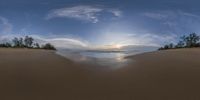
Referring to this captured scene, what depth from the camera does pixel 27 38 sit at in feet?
247

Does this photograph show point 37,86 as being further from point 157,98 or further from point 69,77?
point 157,98

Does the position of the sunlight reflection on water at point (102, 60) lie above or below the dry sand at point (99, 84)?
A: above

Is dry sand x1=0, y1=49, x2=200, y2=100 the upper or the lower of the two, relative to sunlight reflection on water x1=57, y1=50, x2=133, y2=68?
lower

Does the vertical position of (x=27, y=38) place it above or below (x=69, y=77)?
above

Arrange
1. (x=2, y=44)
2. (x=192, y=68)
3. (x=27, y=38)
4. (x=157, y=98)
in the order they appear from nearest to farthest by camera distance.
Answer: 1. (x=157, y=98)
2. (x=192, y=68)
3. (x=2, y=44)
4. (x=27, y=38)

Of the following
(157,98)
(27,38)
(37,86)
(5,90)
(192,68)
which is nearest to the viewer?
(157,98)

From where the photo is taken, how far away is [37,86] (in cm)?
603

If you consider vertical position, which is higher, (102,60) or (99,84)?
(102,60)

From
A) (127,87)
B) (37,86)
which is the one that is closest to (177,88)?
(127,87)

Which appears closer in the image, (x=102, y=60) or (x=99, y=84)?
(x=99, y=84)

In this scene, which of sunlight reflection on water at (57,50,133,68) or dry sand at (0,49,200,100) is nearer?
dry sand at (0,49,200,100)

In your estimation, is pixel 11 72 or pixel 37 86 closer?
pixel 37 86

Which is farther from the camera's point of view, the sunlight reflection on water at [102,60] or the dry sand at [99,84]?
the sunlight reflection on water at [102,60]

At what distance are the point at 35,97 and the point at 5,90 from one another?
1.02 meters
